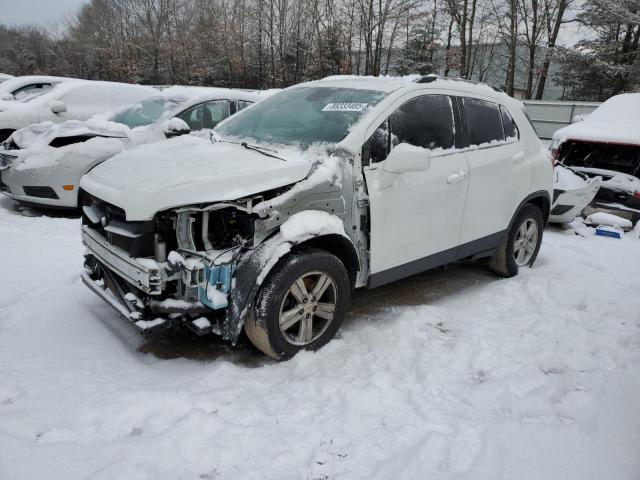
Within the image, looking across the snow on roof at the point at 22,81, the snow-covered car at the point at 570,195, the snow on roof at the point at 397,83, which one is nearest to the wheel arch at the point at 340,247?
the snow on roof at the point at 397,83

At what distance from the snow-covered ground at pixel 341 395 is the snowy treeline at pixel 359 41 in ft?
70.5

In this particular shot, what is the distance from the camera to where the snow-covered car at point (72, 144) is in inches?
239

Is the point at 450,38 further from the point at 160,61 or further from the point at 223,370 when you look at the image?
the point at 223,370

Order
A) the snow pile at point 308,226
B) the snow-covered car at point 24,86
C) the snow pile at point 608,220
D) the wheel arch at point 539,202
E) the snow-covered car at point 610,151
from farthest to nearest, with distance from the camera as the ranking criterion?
the snow-covered car at point 24,86 → the snow-covered car at point 610,151 → the snow pile at point 608,220 → the wheel arch at point 539,202 → the snow pile at point 308,226

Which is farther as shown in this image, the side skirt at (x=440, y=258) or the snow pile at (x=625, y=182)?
the snow pile at (x=625, y=182)

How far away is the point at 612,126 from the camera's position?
297 inches

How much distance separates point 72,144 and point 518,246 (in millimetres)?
5555

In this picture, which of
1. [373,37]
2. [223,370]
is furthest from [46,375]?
[373,37]

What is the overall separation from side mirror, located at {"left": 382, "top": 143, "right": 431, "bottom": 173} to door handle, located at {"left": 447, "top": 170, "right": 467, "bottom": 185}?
0.58 metres

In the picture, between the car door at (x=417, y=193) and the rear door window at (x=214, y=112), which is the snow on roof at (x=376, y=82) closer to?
the car door at (x=417, y=193)

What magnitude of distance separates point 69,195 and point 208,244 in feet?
13.4

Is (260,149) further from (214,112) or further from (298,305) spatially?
(214,112)

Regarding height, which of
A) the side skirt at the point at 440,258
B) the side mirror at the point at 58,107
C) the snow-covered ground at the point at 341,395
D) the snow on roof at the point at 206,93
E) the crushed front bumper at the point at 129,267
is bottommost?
the snow-covered ground at the point at 341,395

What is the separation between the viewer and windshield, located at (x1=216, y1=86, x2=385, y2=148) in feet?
11.5
